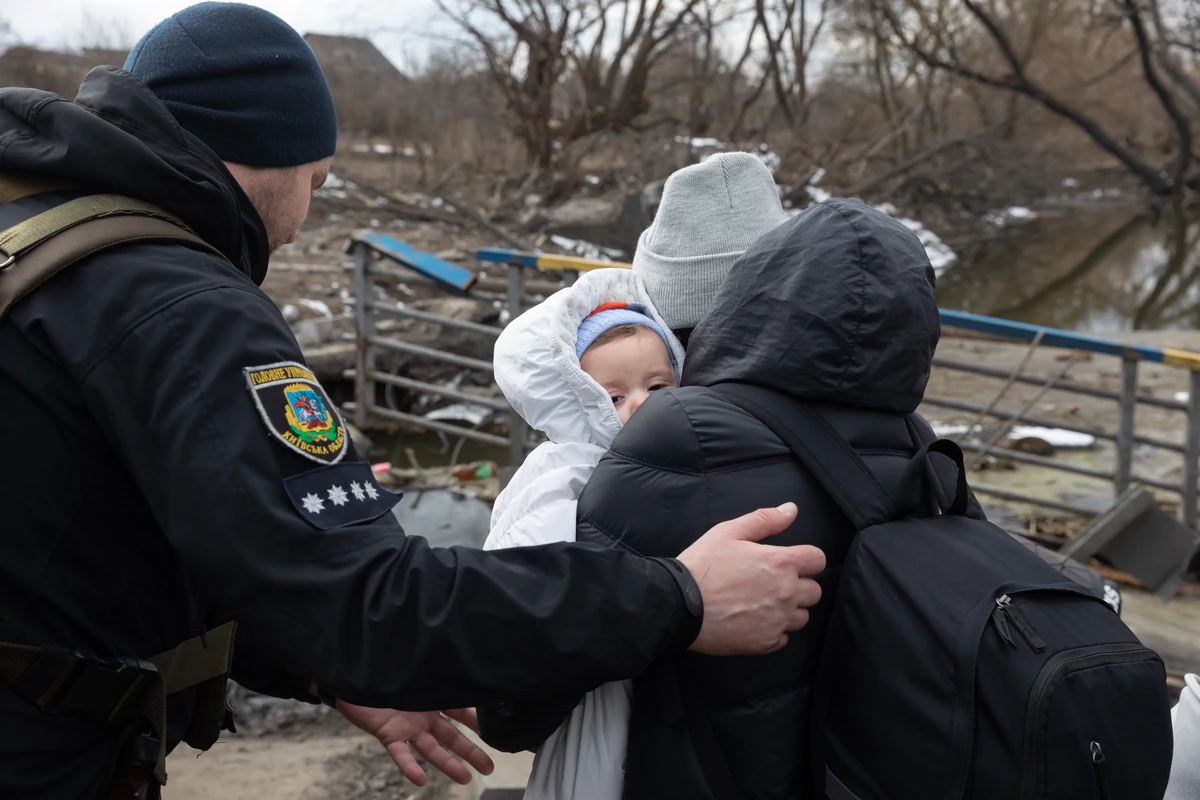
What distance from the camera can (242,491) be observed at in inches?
47.1

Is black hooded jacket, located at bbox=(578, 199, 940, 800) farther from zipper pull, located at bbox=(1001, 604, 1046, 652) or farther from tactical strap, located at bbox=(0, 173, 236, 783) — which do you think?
tactical strap, located at bbox=(0, 173, 236, 783)

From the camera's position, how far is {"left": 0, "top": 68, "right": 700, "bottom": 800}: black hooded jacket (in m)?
1.22

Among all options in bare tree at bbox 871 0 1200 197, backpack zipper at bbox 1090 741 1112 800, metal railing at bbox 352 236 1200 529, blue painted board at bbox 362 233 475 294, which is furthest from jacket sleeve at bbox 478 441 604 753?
bare tree at bbox 871 0 1200 197

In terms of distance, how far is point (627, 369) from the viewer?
5.65ft

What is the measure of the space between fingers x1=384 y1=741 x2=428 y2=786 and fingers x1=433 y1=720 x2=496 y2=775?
2.5 inches

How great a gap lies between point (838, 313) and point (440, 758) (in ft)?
3.74

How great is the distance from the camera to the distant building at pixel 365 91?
929 inches

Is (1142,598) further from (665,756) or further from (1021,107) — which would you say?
(1021,107)

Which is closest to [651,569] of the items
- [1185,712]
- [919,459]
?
[919,459]

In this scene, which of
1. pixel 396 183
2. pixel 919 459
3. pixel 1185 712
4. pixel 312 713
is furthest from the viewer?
pixel 396 183

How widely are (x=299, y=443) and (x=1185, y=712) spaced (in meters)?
1.57

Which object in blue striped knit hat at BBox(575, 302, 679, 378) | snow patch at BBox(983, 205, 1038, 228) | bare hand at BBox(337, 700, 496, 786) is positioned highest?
blue striped knit hat at BBox(575, 302, 679, 378)

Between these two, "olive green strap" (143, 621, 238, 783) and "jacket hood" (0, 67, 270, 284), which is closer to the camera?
"jacket hood" (0, 67, 270, 284)

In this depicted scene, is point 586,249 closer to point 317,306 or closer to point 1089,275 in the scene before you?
point 317,306
